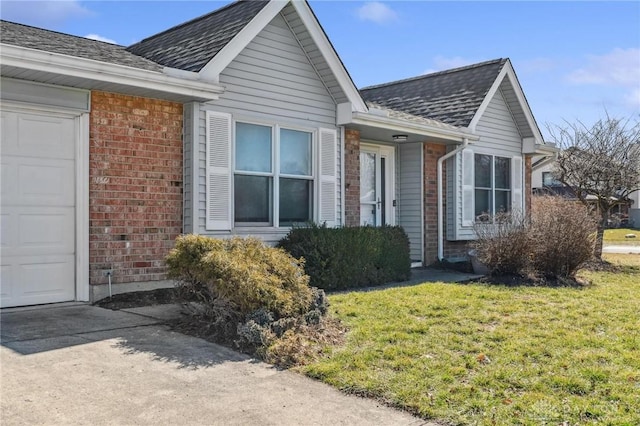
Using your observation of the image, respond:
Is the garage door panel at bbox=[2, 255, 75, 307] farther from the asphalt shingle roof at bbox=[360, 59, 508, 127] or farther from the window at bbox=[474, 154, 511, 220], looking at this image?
the window at bbox=[474, 154, 511, 220]

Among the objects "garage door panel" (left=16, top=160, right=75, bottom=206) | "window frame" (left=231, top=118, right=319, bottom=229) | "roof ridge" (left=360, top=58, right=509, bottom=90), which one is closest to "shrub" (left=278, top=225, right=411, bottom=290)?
"window frame" (left=231, top=118, right=319, bottom=229)

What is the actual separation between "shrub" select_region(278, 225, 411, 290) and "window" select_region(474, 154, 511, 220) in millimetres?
4167

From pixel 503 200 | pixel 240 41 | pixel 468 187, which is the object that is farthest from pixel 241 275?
pixel 503 200

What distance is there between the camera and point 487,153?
1407cm

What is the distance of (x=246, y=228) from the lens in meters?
9.04

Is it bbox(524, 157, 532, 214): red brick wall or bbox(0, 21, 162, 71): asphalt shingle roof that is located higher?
bbox(0, 21, 162, 71): asphalt shingle roof

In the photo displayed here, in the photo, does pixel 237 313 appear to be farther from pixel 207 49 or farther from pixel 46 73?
pixel 207 49

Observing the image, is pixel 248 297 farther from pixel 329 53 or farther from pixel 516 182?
pixel 516 182

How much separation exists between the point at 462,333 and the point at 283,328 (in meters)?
1.90

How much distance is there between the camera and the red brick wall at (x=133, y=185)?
7719 millimetres

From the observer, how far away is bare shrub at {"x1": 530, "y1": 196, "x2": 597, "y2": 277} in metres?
10.1

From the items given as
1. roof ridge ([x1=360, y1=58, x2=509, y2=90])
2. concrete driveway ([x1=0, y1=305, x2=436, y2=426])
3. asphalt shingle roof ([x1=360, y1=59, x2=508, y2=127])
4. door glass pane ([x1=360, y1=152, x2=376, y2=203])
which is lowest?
concrete driveway ([x1=0, y1=305, x2=436, y2=426])

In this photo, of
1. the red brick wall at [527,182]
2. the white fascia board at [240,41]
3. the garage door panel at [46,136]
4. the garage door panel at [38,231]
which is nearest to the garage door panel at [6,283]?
the garage door panel at [38,231]

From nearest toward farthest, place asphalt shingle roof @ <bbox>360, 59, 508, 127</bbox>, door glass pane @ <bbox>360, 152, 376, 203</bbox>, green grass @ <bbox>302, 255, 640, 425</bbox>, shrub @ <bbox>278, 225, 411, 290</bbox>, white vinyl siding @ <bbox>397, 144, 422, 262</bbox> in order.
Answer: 1. green grass @ <bbox>302, 255, 640, 425</bbox>
2. shrub @ <bbox>278, 225, 411, 290</bbox>
3. door glass pane @ <bbox>360, 152, 376, 203</bbox>
4. white vinyl siding @ <bbox>397, 144, 422, 262</bbox>
5. asphalt shingle roof @ <bbox>360, 59, 508, 127</bbox>
